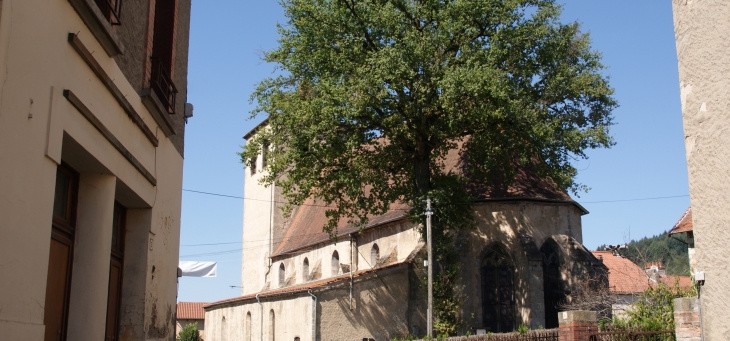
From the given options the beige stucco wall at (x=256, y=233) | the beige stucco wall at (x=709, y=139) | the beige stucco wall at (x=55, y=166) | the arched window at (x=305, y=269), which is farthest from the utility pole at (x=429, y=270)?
the beige stucco wall at (x=256, y=233)

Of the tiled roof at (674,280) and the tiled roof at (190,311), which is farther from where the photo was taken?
→ the tiled roof at (190,311)

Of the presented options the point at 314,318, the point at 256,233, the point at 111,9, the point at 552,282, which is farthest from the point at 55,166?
the point at 256,233

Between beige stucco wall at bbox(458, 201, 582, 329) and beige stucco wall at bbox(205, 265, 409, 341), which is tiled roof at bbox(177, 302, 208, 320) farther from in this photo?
beige stucco wall at bbox(458, 201, 582, 329)

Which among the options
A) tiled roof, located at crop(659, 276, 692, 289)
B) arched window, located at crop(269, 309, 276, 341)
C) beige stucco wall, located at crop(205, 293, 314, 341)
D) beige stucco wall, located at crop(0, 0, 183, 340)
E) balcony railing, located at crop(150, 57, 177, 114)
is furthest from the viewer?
arched window, located at crop(269, 309, 276, 341)

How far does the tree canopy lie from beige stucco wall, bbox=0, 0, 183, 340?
14017 millimetres

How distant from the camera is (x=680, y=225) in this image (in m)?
28.8

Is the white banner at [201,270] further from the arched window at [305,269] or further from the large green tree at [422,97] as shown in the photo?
the arched window at [305,269]

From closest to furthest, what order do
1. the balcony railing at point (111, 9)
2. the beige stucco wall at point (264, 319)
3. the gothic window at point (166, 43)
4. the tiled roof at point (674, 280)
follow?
the balcony railing at point (111, 9) < the gothic window at point (166, 43) < the tiled roof at point (674, 280) < the beige stucco wall at point (264, 319)

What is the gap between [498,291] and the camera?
95.1ft

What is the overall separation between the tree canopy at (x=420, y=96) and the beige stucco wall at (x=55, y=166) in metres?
14.0

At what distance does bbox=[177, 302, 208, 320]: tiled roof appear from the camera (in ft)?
240

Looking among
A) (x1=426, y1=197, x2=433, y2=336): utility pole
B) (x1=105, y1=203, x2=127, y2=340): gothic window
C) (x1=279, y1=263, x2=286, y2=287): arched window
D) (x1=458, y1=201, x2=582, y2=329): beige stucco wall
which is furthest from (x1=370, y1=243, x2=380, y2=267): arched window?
(x1=105, y1=203, x2=127, y2=340): gothic window

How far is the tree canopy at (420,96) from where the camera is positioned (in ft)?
77.0

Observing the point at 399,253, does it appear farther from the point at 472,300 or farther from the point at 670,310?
the point at 670,310
